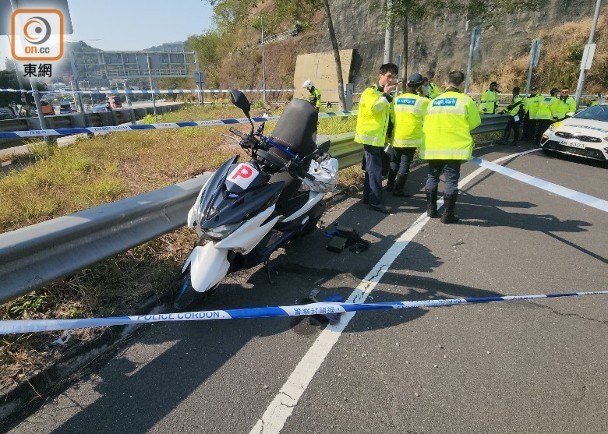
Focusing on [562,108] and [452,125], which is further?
[562,108]

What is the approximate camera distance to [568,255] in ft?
14.1

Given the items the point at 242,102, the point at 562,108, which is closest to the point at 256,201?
the point at 242,102

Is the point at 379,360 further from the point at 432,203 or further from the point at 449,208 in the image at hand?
the point at 432,203

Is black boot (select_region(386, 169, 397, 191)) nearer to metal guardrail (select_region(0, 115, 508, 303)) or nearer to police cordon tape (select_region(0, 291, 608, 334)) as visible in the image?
metal guardrail (select_region(0, 115, 508, 303))

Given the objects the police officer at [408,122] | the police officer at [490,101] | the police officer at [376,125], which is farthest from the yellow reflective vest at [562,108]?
the police officer at [376,125]

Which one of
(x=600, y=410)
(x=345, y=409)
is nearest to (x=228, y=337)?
(x=345, y=409)

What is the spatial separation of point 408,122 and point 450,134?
1212 mm

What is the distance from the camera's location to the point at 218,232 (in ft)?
9.24

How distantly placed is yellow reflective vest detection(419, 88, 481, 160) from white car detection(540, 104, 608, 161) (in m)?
5.83

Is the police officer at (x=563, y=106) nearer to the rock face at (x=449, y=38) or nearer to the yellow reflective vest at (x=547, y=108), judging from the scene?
the yellow reflective vest at (x=547, y=108)

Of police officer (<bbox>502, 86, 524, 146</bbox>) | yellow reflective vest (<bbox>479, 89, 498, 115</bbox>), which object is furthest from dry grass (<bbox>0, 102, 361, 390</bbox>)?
yellow reflective vest (<bbox>479, 89, 498, 115</bbox>)

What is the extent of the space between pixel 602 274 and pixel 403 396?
9.56 ft

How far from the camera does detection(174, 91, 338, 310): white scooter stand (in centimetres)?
286

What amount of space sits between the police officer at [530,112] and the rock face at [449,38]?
11161mm
